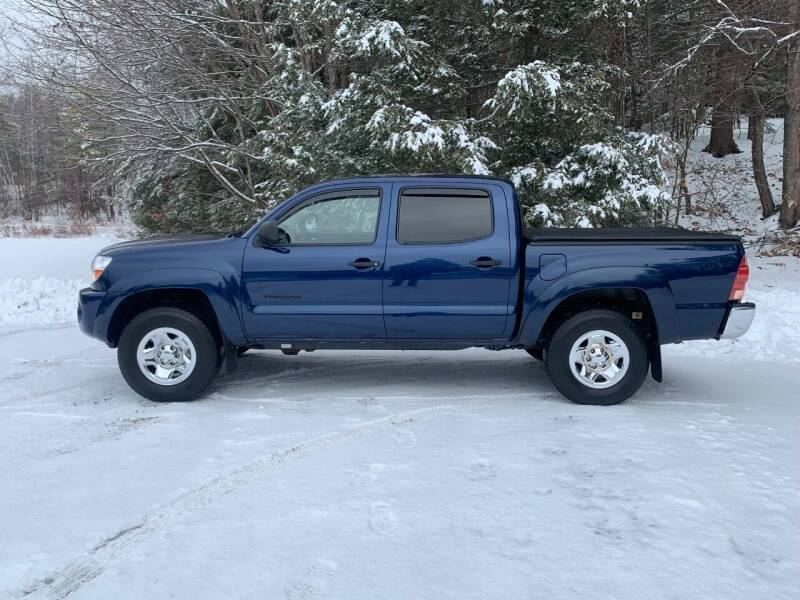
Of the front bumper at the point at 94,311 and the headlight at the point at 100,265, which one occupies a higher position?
the headlight at the point at 100,265

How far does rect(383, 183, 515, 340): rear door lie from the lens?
5387 millimetres

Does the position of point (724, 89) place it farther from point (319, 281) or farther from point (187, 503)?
point (187, 503)

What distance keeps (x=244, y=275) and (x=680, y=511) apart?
3748mm

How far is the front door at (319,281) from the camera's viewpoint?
5.46 m

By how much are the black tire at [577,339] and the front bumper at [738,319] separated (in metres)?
0.67

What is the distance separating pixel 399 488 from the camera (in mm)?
3773

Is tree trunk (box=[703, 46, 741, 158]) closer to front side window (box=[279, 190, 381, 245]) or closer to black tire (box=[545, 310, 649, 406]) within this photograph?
black tire (box=[545, 310, 649, 406])

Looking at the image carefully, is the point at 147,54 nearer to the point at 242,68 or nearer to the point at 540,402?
the point at 242,68

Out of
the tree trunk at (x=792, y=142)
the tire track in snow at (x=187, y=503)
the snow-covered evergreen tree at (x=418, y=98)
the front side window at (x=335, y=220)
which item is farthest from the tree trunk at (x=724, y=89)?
the tire track in snow at (x=187, y=503)

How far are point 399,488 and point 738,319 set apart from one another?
10.6 ft

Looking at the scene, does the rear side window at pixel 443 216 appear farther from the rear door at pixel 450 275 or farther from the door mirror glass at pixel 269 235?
the door mirror glass at pixel 269 235

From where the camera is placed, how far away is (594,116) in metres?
10.8

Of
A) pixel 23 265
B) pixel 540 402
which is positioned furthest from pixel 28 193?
pixel 540 402

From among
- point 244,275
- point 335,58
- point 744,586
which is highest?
point 335,58
